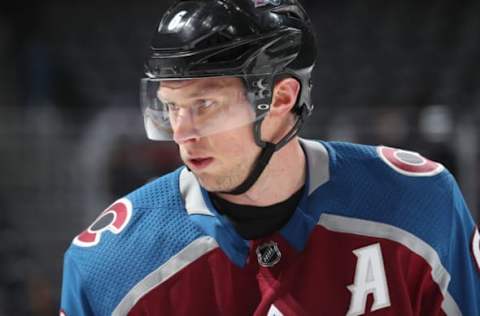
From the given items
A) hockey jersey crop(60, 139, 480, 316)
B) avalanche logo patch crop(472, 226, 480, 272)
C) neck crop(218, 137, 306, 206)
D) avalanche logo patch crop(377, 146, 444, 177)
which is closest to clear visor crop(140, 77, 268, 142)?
neck crop(218, 137, 306, 206)

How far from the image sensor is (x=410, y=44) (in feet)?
31.2

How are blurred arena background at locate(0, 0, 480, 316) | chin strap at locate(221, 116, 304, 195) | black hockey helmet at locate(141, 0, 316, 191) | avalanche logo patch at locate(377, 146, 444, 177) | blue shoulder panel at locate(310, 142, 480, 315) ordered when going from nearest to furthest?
black hockey helmet at locate(141, 0, 316, 191) → chin strap at locate(221, 116, 304, 195) → blue shoulder panel at locate(310, 142, 480, 315) → avalanche logo patch at locate(377, 146, 444, 177) → blurred arena background at locate(0, 0, 480, 316)

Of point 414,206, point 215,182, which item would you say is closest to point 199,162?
point 215,182

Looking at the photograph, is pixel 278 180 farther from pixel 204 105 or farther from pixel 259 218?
pixel 204 105

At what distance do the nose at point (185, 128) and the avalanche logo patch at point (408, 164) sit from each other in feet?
1.82

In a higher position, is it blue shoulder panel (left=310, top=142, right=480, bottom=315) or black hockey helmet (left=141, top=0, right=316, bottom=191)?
black hockey helmet (left=141, top=0, right=316, bottom=191)

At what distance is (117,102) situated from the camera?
8.88 metres

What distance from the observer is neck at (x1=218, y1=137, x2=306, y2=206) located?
2.26 metres

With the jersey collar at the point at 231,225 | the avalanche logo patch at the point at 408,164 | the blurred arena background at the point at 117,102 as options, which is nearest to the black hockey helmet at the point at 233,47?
the jersey collar at the point at 231,225

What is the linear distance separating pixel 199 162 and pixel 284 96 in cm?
26

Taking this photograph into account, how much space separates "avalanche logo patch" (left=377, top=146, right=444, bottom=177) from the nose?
0.55m

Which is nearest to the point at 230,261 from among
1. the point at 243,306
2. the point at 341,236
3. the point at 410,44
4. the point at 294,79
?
the point at 243,306

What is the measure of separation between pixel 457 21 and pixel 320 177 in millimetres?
8072

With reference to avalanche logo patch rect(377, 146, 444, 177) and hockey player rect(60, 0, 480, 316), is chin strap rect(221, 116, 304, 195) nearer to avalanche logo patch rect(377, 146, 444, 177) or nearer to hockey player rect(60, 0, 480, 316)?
hockey player rect(60, 0, 480, 316)
